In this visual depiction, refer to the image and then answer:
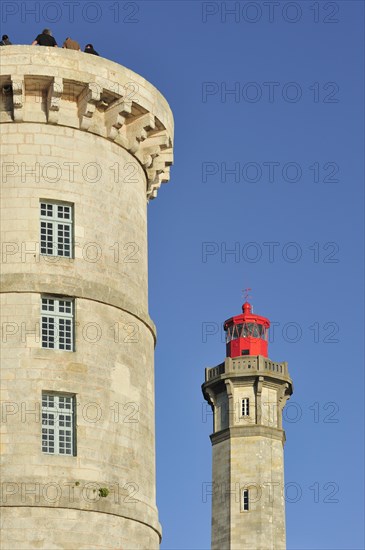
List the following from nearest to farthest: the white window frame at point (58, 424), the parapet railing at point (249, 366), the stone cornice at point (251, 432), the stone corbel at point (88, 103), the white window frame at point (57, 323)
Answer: the white window frame at point (58, 424) < the white window frame at point (57, 323) < the stone corbel at point (88, 103) < the stone cornice at point (251, 432) < the parapet railing at point (249, 366)

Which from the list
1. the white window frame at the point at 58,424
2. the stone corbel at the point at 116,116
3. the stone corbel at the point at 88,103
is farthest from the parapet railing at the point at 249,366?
the white window frame at the point at 58,424

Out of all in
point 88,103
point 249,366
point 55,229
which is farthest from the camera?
point 249,366

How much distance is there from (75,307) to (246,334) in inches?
2269

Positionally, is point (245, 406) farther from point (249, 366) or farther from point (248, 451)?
point (248, 451)

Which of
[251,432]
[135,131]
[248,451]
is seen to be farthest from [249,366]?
[135,131]

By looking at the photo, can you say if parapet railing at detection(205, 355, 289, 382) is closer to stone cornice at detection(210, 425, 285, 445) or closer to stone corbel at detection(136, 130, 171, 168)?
stone cornice at detection(210, 425, 285, 445)

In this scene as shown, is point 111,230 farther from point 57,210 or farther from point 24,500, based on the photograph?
point 24,500

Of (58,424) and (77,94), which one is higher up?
(77,94)

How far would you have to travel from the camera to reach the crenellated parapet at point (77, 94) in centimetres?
3466

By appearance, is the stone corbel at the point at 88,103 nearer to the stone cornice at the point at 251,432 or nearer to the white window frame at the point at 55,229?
the white window frame at the point at 55,229

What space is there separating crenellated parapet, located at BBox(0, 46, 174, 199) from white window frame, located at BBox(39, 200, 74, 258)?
2.25 m

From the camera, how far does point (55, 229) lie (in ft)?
113

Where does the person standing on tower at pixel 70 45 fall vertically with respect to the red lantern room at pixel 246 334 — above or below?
below

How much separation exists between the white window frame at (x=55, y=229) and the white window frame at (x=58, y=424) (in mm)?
3784
